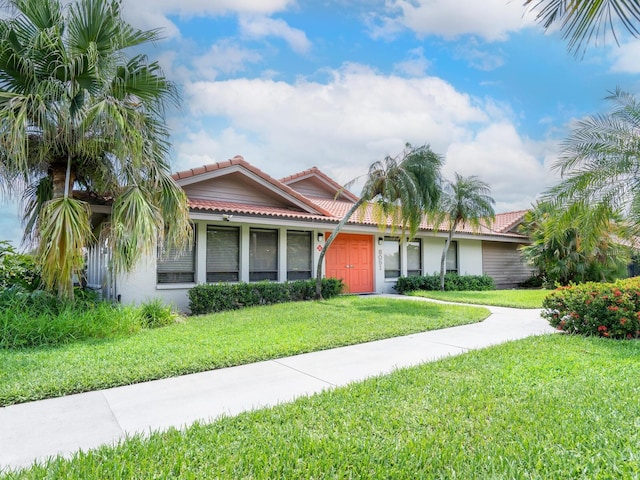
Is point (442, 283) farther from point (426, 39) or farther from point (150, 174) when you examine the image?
point (150, 174)

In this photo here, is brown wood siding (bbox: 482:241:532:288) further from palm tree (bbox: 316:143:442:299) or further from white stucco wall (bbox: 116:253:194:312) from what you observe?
white stucco wall (bbox: 116:253:194:312)

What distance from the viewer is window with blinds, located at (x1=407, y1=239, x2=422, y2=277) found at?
57.7 feet

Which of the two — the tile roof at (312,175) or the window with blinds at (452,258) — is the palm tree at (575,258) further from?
the tile roof at (312,175)

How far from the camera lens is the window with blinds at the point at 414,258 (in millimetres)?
17594

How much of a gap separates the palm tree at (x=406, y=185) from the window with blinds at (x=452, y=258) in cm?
769

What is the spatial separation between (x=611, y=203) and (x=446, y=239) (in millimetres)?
9742

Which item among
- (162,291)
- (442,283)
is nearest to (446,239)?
(442,283)

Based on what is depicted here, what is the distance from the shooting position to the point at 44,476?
8.77ft

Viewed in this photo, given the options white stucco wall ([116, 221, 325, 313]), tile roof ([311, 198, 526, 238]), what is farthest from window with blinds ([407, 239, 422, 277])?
white stucco wall ([116, 221, 325, 313])

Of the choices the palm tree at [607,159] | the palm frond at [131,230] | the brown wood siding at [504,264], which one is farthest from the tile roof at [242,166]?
the brown wood siding at [504,264]

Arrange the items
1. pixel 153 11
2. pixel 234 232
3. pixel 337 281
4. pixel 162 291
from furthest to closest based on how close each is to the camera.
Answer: pixel 337 281 → pixel 234 232 → pixel 162 291 → pixel 153 11

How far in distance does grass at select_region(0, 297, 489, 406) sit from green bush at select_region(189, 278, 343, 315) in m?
0.68

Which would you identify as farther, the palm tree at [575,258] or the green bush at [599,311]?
the palm tree at [575,258]

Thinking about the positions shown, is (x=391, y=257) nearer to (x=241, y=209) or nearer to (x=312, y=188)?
(x=312, y=188)
